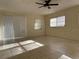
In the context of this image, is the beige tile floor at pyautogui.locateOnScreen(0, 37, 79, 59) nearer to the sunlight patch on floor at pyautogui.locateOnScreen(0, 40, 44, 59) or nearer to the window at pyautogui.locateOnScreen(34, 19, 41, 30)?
the sunlight patch on floor at pyautogui.locateOnScreen(0, 40, 44, 59)

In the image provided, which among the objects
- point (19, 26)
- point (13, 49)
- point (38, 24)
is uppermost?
point (38, 24)

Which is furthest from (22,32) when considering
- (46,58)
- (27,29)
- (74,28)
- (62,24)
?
(46,58)

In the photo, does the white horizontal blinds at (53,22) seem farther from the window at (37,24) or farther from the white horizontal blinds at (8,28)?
the white horizontal blinds at (8,28)

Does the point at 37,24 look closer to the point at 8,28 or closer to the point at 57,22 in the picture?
the point at 57,22

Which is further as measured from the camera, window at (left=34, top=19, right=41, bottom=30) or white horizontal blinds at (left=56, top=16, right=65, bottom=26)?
window at (left=34, top=19, right=41, bottom=30)

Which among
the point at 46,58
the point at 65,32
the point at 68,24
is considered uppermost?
the point at 68,24

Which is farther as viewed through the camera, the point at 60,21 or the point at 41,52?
the point at 60,21

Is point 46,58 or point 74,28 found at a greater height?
point 74,28

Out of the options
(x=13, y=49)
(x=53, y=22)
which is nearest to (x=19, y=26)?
(x=53, y=22)

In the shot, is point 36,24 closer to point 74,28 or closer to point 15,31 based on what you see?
point 15,31

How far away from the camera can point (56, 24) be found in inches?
365

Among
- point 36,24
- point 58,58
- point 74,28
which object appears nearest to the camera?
point 58,58

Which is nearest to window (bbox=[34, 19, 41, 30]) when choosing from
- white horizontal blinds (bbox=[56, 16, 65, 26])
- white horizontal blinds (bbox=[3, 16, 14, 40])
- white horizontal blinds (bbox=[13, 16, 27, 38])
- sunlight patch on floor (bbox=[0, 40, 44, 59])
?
white horizontal blinds (bbox=[13, 16, 27, 38])

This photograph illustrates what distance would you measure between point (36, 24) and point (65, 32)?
3453mm
